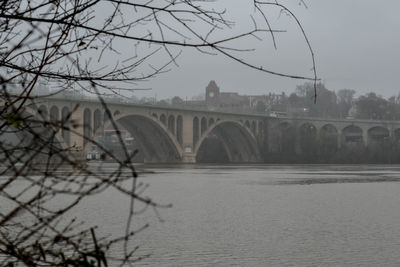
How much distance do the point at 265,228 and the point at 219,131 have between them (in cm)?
5911

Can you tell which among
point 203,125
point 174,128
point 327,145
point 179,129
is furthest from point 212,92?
point 174,128

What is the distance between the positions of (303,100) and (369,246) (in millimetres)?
115391

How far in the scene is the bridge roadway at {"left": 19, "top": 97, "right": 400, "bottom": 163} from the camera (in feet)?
162

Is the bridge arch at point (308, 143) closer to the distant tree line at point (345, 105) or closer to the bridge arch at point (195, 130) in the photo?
the distant tree line at point (345, 105)

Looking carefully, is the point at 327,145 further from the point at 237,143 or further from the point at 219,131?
the point at 219,131

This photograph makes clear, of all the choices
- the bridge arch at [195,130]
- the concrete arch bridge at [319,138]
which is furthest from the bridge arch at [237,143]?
the bridge arch at [195,130]

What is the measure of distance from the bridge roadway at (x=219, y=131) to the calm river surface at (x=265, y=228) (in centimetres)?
2597

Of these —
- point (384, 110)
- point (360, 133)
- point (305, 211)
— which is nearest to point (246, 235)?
point (305, 211)

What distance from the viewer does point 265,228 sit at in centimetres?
1438

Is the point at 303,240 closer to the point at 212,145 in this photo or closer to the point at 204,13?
the point at 204,13

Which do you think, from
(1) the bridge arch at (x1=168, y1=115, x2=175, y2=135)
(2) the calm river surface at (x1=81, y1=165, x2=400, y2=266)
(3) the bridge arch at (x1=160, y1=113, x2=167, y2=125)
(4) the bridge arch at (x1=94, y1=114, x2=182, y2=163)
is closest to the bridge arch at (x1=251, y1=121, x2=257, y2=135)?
(1) the bridge arch at (x1=168, y1=115, x2=175, y2=135)

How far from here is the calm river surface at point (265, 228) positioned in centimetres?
1073

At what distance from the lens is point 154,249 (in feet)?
37.1

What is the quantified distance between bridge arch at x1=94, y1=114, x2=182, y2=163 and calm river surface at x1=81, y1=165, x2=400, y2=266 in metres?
33.3
